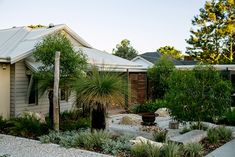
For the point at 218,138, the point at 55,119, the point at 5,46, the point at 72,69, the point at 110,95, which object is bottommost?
the point at 218,138

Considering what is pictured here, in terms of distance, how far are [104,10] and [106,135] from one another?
1068 cm

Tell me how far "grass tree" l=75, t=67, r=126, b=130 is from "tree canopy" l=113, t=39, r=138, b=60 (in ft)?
155

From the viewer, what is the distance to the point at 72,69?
37.9ft

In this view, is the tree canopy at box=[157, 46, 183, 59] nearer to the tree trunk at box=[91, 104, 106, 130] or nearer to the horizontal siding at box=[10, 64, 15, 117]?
the horizontal siding at box=[10, 64, 15, 117]

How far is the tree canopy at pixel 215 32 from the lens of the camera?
33781mm

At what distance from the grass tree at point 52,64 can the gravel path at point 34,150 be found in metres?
2.90

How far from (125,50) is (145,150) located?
169ft

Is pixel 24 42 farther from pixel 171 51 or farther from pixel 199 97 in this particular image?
pixel 171 51

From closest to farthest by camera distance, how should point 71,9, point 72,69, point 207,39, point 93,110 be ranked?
point 93,110 < point 72,69 < point 71,9 < point 207,39

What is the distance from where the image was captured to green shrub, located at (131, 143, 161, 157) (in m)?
6.80

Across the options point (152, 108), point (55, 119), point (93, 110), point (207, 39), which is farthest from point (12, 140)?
point (207, 39)

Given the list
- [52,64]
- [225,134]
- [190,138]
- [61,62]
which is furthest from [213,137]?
[52,64]

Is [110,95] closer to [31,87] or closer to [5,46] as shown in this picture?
[31,87]

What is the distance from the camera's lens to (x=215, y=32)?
34.5 metres
